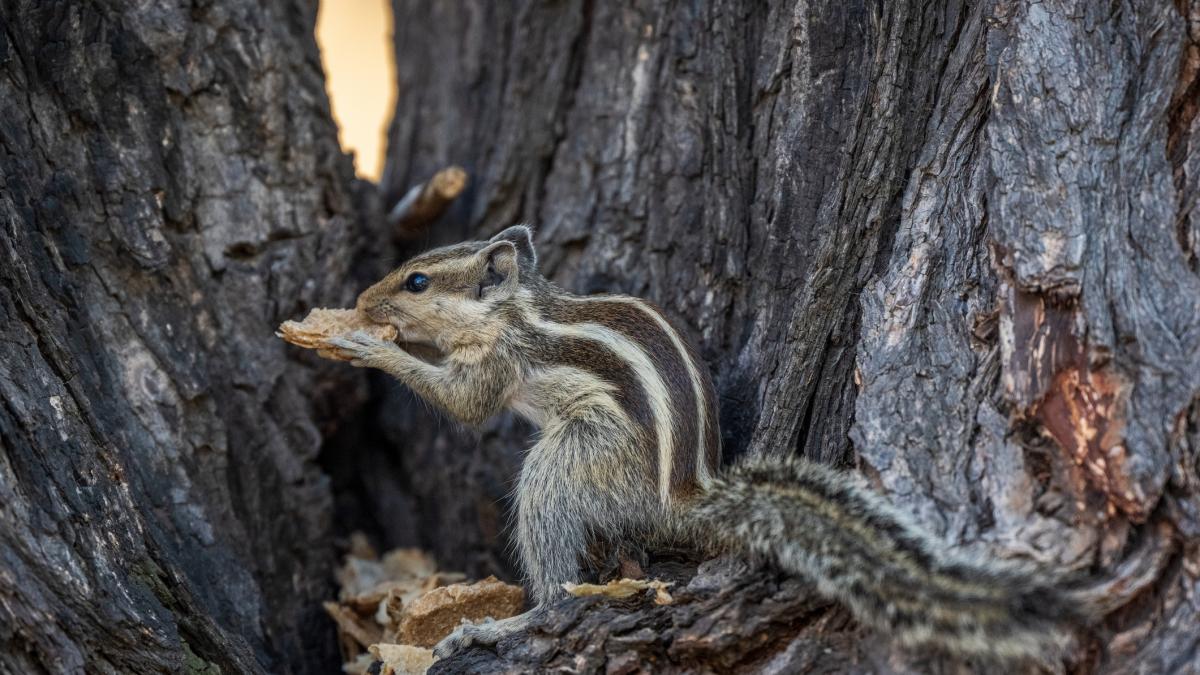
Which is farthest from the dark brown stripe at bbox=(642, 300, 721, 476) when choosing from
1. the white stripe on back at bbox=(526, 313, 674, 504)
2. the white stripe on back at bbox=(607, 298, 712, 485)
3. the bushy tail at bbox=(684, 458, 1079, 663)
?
the bushy tail at bbox=(684, 458, 1079, 663)

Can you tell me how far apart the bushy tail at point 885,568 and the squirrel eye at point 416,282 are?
1.68 meters

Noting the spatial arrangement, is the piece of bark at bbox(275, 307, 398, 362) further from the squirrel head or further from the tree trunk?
the tree trunk

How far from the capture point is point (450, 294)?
450cm

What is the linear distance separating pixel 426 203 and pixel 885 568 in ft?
10.6

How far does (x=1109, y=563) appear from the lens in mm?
2811

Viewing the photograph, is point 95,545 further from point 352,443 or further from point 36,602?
point 352,443

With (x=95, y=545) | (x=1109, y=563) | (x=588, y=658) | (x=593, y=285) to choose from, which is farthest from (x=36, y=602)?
(x=1109, y=563)

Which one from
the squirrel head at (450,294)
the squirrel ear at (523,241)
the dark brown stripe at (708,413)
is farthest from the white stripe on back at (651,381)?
the squirrel ear at (523,241)

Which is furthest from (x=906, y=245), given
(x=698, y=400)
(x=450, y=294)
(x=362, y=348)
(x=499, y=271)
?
(x=362, y=348)

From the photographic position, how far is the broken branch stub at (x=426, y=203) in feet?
17.3

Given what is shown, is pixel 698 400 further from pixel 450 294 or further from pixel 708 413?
pixel 450 294

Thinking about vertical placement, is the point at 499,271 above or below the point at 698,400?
above

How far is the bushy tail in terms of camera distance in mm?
2709

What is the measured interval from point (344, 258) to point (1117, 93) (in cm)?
319
